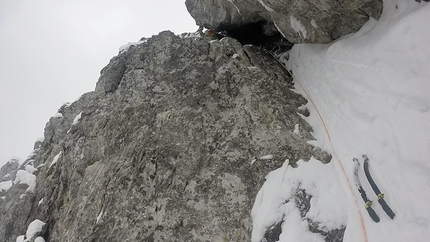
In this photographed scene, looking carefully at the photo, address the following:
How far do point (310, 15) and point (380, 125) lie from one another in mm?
4567

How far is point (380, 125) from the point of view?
20.0 ft

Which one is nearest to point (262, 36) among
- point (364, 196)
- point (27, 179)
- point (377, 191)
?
point (364, 196)

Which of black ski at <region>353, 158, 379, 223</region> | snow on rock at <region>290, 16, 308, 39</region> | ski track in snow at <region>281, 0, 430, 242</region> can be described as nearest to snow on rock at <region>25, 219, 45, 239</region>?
ski track in snow at <region>281, 0, 430, 242</region>

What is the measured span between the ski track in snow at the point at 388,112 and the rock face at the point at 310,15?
36 centimetres

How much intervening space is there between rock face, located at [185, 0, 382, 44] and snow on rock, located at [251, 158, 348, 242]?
4360mm

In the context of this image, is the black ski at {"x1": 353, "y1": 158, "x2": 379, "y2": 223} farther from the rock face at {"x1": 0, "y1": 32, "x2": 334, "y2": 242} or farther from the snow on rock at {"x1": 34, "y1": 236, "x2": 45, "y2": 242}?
the snow on rock at {"x1": 34, "y1": 236, "x2": 45, "y2": 242}

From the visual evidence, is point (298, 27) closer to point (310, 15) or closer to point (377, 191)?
point (310, 15)

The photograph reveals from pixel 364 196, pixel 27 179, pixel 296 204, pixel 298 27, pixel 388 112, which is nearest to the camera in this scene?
pixel 364 196

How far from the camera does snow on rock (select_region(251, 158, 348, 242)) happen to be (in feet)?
19.6

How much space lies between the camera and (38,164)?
12.2 m

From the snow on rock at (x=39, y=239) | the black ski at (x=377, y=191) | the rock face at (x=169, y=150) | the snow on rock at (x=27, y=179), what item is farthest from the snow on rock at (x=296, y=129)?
the snow on rock at (x=27, y=179)

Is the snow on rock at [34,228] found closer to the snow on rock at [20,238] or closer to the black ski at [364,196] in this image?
the snow on rock at [20,238]

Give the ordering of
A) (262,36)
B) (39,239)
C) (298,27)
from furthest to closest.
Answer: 1. (262,36)
2. (298,27)
3. (39,239)

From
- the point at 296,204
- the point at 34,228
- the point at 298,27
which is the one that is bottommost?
the point at 296,204
